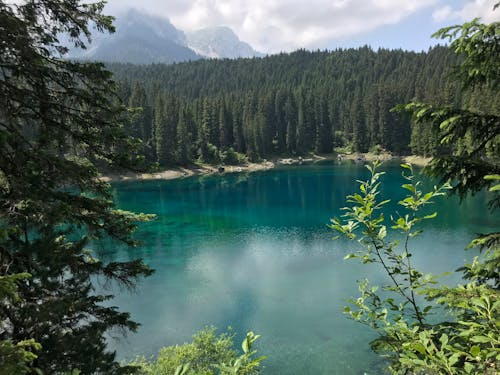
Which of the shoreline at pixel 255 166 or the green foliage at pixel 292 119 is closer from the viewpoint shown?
the shoreline at pixel 255 166

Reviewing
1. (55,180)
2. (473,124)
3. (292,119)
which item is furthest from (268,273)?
(292,119)

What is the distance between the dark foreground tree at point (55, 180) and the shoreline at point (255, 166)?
2752 inches

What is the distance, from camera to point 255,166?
346 ft

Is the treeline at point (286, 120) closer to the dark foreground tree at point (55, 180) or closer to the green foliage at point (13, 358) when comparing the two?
A: the dark foreground tree at point (55, 180)

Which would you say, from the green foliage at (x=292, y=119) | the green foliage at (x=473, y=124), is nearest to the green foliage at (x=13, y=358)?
the green foliage at (x=473, y=124)

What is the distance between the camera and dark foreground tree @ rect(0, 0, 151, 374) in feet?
21.8

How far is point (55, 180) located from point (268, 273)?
82.3ft

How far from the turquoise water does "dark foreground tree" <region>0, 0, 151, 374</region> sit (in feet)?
3.66

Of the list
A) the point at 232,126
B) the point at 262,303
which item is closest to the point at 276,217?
the point at 262,303

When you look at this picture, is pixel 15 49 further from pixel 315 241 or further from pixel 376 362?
pixel 315 241

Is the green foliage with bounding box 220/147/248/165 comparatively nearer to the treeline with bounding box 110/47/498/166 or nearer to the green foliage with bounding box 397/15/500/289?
the treeline with bounding box 110/47/498/166

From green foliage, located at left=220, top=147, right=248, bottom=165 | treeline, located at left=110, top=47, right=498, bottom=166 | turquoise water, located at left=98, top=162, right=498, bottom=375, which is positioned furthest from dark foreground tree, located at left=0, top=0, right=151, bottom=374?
green foliage, located at left=220, top=147, right=248, bottom=165

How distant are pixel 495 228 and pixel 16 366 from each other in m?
44.3

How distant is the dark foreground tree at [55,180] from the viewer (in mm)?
6637
